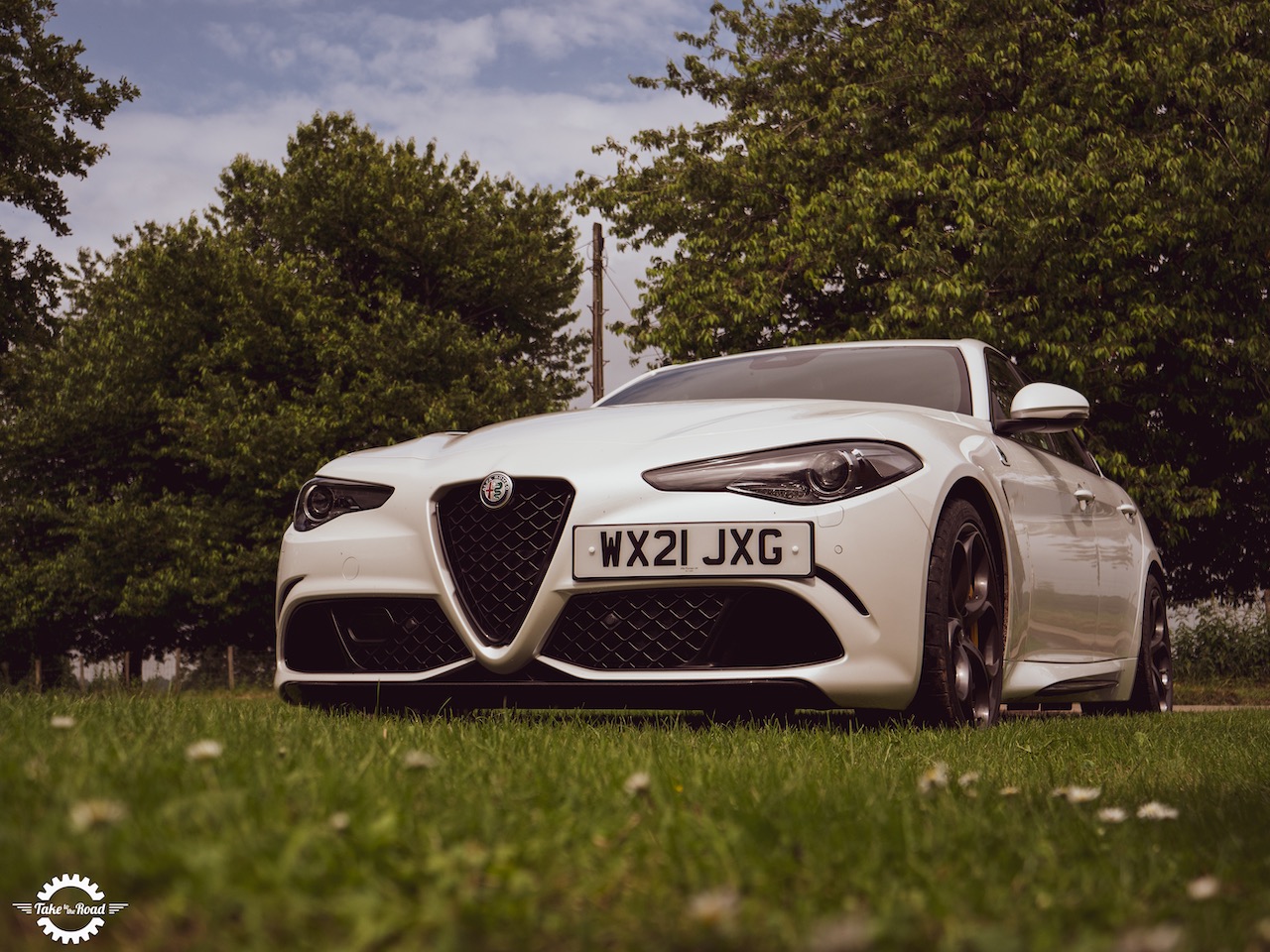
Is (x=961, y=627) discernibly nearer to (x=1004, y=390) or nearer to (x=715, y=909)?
(x=1004, y=390)

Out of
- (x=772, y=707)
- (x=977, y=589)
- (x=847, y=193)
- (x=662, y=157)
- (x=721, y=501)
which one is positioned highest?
(x=662, y=157)

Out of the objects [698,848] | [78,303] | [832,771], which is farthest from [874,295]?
[78,303]

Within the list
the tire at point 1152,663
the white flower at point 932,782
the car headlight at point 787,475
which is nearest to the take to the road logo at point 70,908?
the white flower at point 932,782

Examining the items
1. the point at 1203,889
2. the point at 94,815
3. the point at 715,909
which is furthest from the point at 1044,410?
the point at 94,815

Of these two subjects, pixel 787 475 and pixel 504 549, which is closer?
pixel 787 475

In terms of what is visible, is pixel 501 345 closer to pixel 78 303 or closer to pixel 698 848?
pixel 78 303

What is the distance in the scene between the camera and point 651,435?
174 inches

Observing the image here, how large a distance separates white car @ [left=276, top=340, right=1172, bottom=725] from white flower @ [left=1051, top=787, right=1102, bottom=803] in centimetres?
152

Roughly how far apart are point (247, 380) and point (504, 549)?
24.4m

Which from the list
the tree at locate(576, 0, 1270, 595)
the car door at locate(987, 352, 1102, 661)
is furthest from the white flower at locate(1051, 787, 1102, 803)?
the tree at locate(576, 0, 1270, 595)

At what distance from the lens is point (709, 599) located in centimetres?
419

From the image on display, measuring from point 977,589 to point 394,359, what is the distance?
2382 cm

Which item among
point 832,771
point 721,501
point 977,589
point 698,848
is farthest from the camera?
point 977,589

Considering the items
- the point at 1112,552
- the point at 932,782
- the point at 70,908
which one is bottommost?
the point at 932,782
